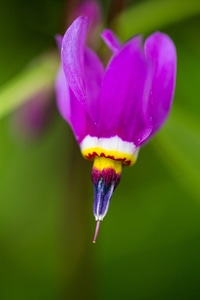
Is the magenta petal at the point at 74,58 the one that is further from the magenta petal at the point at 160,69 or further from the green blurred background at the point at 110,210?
the green blurred background at the point at 110,210

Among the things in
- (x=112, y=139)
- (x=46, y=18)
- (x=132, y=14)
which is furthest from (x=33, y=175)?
(x=112, y=139)

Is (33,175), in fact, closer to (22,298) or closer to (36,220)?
(36,220)

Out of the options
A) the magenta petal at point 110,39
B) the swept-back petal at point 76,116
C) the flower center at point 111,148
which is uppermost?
the magenta petal at point 110,39

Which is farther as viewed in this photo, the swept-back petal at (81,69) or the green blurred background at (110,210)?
the green blurred background at (110,210)

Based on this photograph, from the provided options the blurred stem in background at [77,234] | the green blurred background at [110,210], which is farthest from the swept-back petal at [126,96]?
the green blurred background at [110,210]

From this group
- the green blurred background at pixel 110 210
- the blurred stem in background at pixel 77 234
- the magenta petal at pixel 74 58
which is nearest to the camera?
the magenta petal at pixel 74 58
